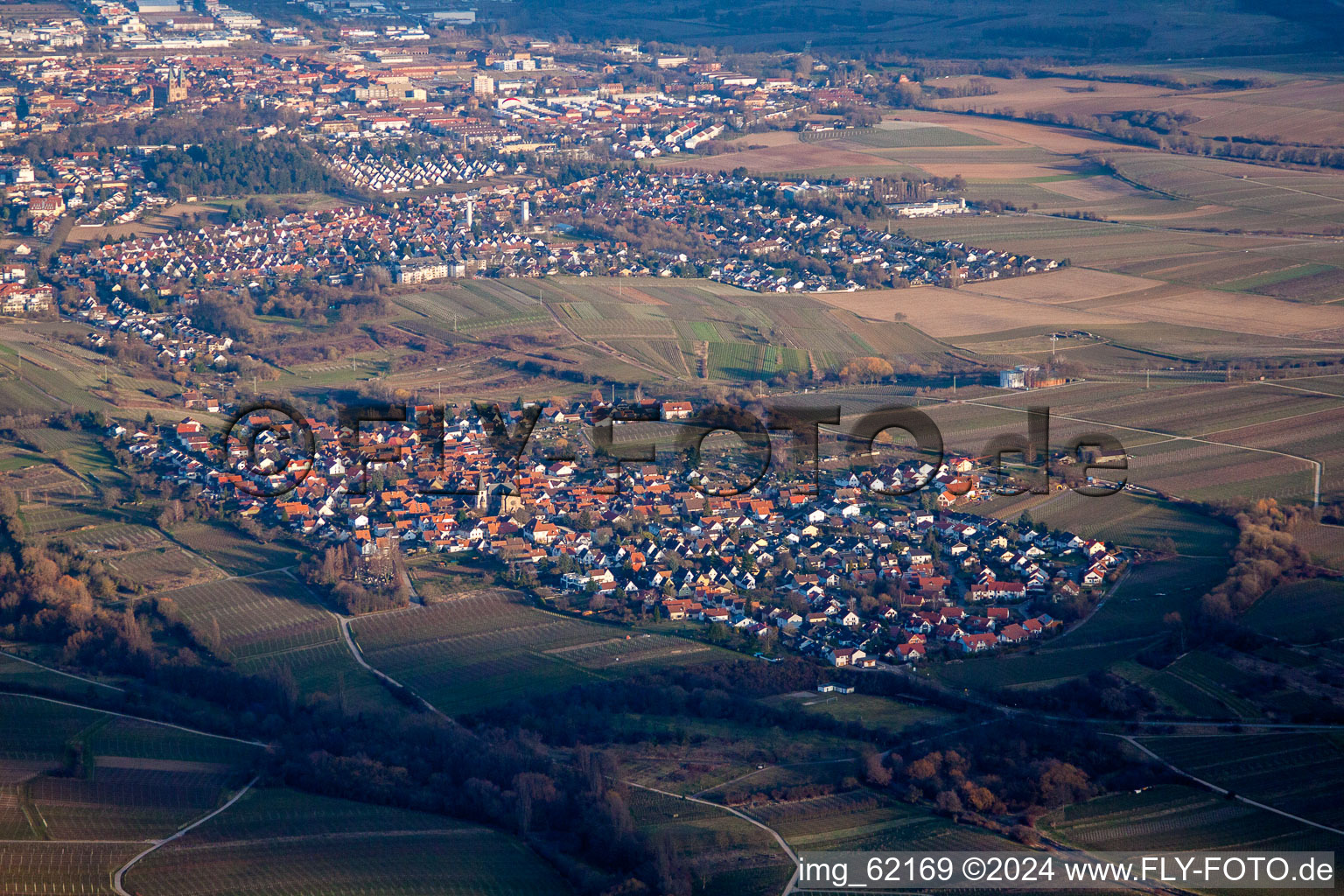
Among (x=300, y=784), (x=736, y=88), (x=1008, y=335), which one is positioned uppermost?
(x=736, y=88)

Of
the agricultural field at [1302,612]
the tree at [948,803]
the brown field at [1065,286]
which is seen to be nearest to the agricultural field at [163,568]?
the tree at [948,803]

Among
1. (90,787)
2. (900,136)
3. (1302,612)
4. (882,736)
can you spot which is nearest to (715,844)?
(882,736)

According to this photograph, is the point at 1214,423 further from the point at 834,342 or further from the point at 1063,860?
the point at 1063,860

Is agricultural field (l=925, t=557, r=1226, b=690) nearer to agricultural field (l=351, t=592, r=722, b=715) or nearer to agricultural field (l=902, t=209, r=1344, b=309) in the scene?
agricultural field (l=351, t=592, r=722, b=715)

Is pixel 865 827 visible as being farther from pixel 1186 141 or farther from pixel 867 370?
pixel 1186 141

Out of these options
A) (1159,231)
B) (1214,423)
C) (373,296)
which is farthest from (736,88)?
(1214,423)

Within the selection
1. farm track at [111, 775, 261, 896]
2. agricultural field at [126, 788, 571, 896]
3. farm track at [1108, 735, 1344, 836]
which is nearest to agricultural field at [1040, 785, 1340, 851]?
farm track at [1108, 735, 1344, 836]
